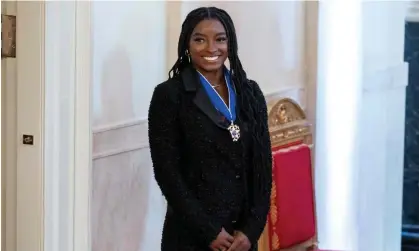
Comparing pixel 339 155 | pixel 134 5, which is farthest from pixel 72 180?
pixel 339 155

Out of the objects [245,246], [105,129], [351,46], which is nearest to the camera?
[245,246]

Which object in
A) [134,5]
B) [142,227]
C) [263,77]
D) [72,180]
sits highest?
[134,5]

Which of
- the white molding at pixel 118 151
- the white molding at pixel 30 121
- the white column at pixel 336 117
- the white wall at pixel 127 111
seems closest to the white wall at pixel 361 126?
the white column at pixel 336 117

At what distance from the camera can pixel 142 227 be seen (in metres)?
2.32

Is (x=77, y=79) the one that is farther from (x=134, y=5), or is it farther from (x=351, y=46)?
(x=351, y=46)

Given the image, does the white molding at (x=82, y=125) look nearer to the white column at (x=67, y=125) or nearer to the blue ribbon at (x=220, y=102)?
the white column at (x=67, y=125)

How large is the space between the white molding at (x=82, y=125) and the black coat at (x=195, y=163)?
227 mm

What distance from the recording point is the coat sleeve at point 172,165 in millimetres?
1779

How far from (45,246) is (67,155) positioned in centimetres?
24

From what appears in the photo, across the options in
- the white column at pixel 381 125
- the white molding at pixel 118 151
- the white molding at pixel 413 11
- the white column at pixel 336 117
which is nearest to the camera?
the white molding at pixel 118 151

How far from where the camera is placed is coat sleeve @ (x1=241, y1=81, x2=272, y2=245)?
1.86 m

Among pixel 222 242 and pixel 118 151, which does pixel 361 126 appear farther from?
pixel 222 242

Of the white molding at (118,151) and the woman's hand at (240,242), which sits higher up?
the white molding at (118,151)

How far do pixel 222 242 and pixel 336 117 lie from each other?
1350mm
